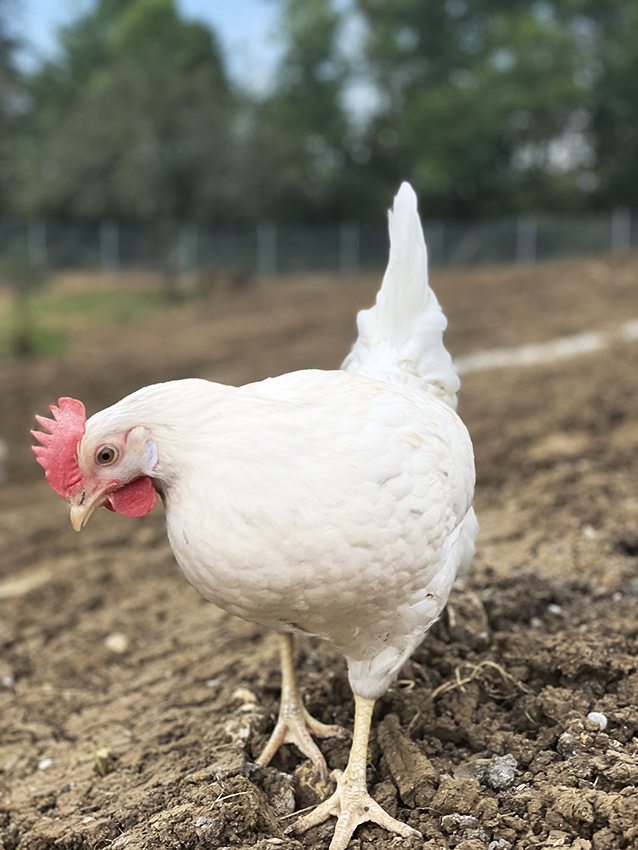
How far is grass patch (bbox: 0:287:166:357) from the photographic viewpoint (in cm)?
1188

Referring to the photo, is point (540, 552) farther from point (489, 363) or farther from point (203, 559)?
point (489, 363)

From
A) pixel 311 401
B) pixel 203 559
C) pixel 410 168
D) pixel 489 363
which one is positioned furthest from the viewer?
pixel 410 168

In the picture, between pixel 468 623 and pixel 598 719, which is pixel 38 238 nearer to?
pixel 468 623

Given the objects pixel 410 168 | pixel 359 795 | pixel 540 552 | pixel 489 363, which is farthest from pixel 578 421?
pixel 410 168

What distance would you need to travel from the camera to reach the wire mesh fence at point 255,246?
24.3 meters

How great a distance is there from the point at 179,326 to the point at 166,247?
288 inches

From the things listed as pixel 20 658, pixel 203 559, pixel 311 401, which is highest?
pixel 311 401

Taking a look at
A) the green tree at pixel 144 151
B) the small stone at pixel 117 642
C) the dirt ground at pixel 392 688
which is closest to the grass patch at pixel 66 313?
the green tree at pixel 144 151

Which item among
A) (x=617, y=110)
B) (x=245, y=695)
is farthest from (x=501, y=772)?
(x=617, y=110)

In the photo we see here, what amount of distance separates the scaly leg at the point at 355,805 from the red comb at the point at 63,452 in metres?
1.02

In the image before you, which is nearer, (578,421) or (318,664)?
(318,664)

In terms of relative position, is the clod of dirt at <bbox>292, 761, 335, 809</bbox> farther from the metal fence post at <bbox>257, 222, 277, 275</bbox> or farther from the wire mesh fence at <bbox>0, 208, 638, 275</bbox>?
the metal fence post at <bbox>257, 222, 277, 275</bbox>

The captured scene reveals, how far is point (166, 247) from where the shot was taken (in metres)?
21.5

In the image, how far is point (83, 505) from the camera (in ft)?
6.06
